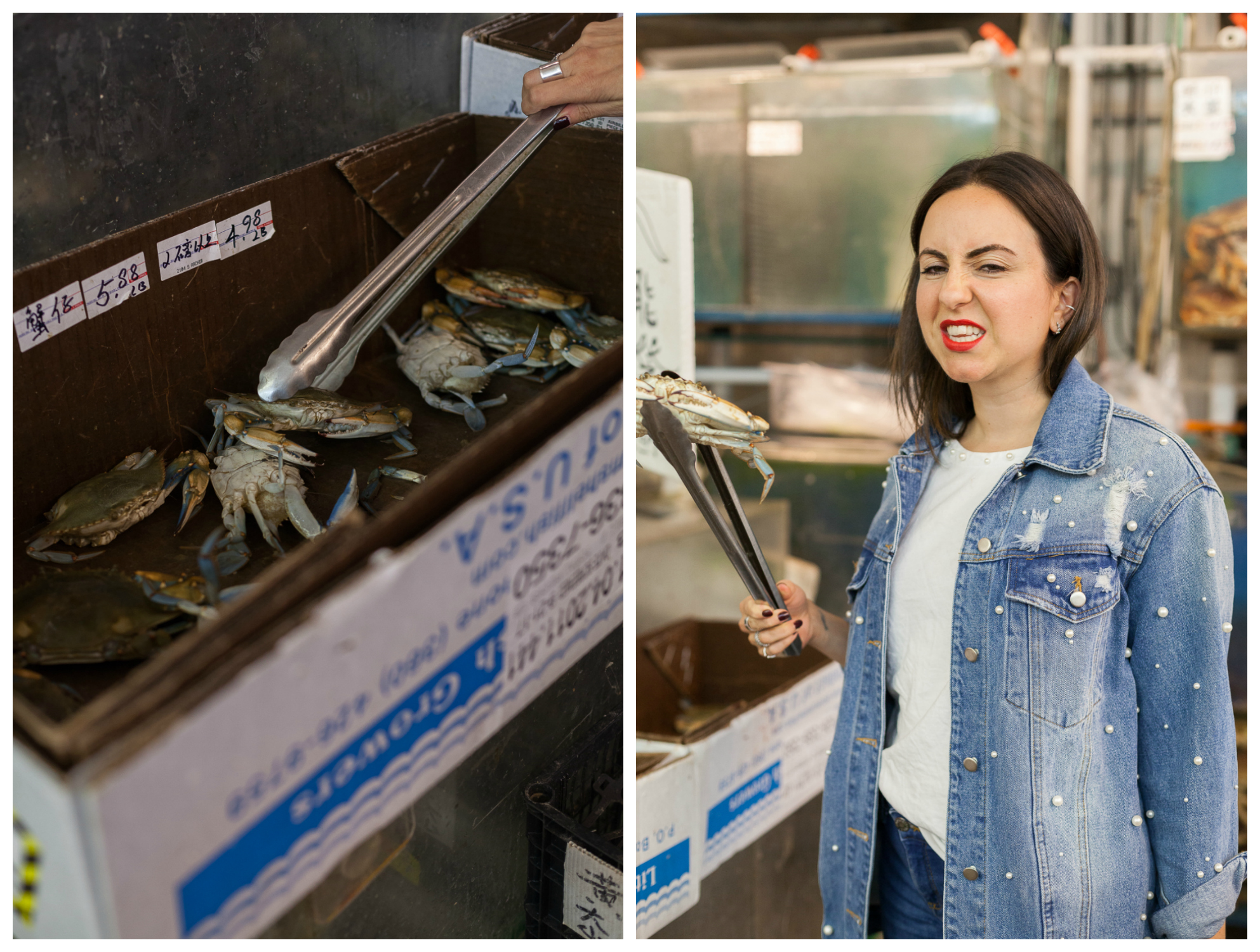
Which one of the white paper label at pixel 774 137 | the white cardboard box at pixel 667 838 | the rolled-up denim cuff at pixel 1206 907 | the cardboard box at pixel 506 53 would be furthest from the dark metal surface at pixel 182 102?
the rolled-up denim cuff at pixel 1206 907

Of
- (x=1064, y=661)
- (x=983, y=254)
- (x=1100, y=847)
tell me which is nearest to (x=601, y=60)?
(x=983, y=254)

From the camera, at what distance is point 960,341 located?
1.19m

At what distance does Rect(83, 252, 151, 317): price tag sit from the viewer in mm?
1210

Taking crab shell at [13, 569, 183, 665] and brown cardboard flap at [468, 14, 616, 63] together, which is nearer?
crab shell at [13, 569, 183, 665]

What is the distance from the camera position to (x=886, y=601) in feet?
4.29

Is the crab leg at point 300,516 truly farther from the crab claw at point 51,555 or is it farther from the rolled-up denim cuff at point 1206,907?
the rolled-up denim cuff at point 1206,907

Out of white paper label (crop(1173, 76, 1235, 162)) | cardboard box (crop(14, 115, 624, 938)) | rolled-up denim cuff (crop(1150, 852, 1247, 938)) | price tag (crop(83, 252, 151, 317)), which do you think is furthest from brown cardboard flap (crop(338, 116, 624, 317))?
white paper label (crop(1173, 76, 1235, 162))

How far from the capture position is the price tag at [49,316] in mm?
1141

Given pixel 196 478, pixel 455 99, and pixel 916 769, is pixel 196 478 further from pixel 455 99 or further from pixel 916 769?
pixel 916 769

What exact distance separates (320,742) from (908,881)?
87 centimetres

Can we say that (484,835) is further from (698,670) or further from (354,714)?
(698,670)

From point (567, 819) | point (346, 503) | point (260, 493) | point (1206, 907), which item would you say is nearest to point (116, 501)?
point (260, 493)

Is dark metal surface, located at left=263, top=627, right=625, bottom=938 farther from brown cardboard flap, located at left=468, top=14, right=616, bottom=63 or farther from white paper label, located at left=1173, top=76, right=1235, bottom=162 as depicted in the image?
white paper label, located at left=1173, top=76, right=1235, bottom=162
